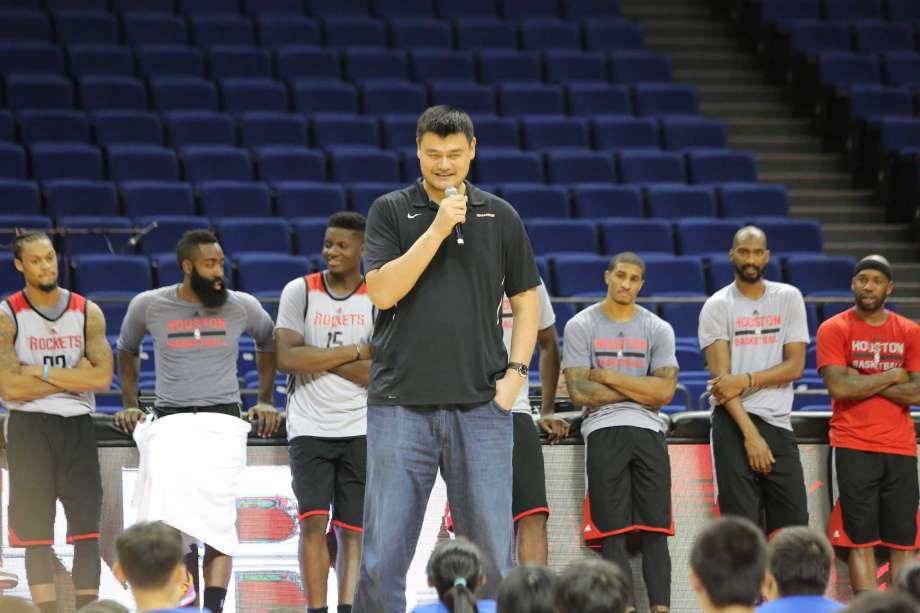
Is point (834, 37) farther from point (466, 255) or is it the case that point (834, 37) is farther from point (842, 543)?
point (466, 255)

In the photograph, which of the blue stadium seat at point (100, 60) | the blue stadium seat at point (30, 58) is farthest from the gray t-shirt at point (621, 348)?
the blue stadium seat at point (30, 58)

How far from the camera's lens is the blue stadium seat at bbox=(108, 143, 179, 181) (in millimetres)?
9594

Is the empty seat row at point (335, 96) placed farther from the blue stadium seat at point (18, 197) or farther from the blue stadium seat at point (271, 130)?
the blue stadium seat at point (18, 197)

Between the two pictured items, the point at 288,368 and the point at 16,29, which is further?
the point at 16,29

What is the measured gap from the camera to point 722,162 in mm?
10531

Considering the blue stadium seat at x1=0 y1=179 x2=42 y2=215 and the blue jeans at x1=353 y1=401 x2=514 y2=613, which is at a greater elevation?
the blue stadium seat at x1=0 y1=179 x2=42 y2=215

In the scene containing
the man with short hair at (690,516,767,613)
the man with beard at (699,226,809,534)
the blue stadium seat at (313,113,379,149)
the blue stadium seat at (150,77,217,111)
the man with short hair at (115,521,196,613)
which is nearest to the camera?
the man with short hair at (690,516,767,613)

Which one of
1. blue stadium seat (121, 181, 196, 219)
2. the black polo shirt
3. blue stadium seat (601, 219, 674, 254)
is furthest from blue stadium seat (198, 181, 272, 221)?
the black polo shirt

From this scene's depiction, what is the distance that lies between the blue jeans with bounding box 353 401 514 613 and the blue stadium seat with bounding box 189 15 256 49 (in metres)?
8.69

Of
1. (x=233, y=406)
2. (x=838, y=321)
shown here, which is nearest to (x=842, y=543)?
(x=838, y=321)

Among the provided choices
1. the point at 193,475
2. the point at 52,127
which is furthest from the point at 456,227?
the point at 52,127

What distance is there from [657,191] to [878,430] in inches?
186

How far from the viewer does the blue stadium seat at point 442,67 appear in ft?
37.6

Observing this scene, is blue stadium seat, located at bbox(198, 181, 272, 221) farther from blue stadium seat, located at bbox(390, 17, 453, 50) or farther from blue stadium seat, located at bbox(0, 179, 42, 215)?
blue stadium seat, located at bbox(390, 17, 453, 50)
